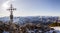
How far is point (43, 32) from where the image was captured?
2121 mm

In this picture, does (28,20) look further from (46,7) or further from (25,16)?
(46,7)

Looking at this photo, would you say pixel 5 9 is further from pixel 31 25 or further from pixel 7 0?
pixel 31 25

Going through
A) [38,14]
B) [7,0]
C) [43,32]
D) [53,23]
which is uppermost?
[7,0]

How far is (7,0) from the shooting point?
210cm

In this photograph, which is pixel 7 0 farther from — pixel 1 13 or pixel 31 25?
pixel 31 25

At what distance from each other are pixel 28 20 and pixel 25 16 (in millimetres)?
93

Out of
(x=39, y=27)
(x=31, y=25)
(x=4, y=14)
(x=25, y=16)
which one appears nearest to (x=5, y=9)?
(x=4, y=14)

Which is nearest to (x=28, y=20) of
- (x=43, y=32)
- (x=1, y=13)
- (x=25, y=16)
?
(x=25, y=16)

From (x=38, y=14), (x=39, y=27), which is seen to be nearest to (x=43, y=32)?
(x=39, y=27)

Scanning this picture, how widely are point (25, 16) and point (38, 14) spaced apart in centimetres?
22

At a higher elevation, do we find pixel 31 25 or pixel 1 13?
pixel 1 13

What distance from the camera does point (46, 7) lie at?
7.06ft

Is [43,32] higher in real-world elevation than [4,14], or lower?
lower

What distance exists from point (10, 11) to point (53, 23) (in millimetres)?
723
